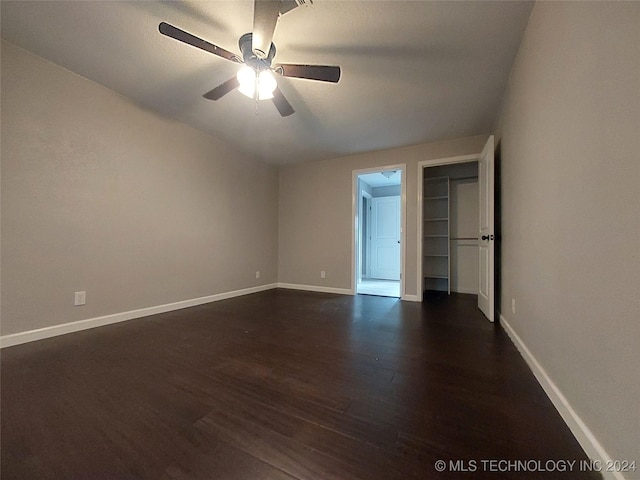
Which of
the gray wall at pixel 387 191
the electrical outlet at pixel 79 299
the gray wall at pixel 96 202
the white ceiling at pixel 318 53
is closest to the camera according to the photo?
the white ceiling at pixel 318 53

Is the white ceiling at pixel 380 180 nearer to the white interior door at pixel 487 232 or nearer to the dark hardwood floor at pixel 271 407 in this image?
the white interior door at pixel 487 232

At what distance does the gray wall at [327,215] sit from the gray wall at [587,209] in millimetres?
1955

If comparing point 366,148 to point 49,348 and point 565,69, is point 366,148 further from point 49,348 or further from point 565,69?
point 49,348

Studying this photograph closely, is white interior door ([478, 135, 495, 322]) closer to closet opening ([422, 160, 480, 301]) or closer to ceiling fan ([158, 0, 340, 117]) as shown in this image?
closet opening ([422, 160, 480, 301])

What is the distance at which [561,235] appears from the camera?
3.79ft

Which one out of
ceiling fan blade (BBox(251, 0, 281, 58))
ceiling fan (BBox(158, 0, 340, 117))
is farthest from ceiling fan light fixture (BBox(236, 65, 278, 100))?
ceiling fan blade (BBox(251, 0, 281, 58))

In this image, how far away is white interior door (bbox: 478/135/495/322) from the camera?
8.15 feet

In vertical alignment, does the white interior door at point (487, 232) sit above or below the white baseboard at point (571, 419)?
above

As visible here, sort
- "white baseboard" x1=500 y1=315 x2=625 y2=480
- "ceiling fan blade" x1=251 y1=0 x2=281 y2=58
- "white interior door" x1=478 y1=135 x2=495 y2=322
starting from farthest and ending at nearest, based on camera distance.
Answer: "white interior door" x1=478 y1=135 x2=495 y2=322, "ceiling fan blade" x1=251 y1=0 x2=281 y2=58, "white baseboard" x1=500 y1=315 x2=625 y2=480

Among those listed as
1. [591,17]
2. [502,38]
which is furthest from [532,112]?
[591,17]

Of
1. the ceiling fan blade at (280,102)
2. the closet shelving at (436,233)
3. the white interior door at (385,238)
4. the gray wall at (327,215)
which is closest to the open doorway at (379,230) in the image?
the white interior door at (385,238)

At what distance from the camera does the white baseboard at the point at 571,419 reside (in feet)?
2.66

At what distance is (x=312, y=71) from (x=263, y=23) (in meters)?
0.39

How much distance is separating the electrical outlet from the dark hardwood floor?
10.9 inches
